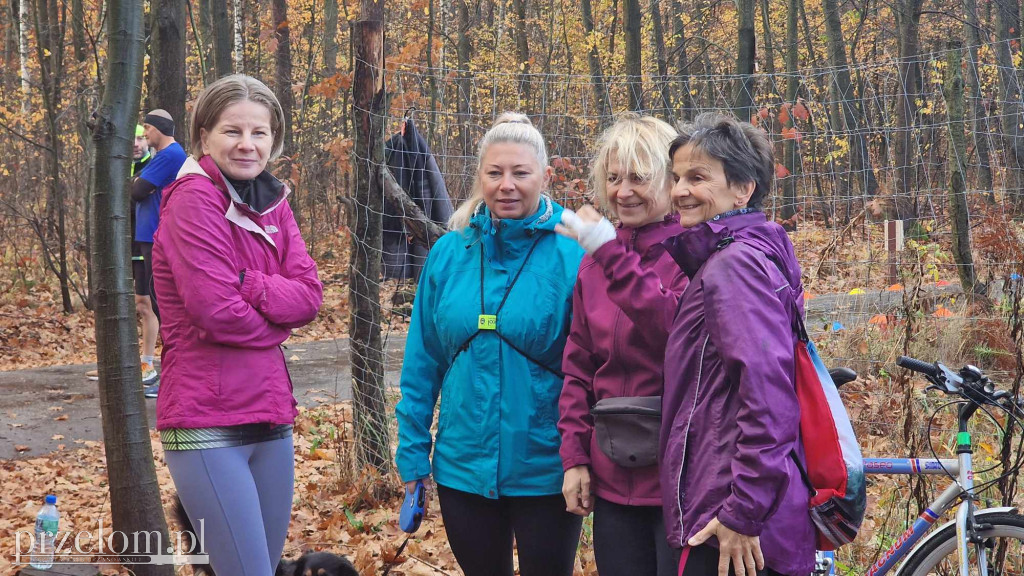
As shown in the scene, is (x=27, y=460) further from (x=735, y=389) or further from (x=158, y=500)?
(x=735, y=389)

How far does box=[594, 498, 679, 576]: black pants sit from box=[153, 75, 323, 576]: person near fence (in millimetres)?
1077

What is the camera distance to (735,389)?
6.63 feet

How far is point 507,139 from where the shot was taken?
9.32 feet

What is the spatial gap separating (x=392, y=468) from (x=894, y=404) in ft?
10.2

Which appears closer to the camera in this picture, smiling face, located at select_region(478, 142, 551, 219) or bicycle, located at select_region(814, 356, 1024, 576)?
smiling face, located at select_region(478, 142, 551, 219)

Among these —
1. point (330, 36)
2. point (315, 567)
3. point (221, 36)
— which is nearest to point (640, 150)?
point (315, 567)

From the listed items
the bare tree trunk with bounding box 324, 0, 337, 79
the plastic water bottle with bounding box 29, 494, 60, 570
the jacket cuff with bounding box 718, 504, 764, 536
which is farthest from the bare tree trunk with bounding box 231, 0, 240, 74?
the jacket cuff with bounding box 718, 504, 764, 536

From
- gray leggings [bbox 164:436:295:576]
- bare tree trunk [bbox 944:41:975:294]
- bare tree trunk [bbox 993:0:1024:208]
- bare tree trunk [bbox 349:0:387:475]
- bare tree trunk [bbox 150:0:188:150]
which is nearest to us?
gray leggings [bbox 164:436:295:576]

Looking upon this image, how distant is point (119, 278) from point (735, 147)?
95.3 inches

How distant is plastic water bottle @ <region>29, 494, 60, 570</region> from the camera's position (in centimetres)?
393

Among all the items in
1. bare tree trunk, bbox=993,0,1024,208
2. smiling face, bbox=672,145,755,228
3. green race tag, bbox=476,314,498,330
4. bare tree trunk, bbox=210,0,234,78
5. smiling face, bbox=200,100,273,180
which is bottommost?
green race tag, bbox=476,314,498,330

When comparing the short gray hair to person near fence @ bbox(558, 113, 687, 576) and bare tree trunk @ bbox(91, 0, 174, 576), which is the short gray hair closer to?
person near fence @ bbox(558, 113, 687, 576)

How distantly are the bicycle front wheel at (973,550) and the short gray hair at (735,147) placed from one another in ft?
5.46

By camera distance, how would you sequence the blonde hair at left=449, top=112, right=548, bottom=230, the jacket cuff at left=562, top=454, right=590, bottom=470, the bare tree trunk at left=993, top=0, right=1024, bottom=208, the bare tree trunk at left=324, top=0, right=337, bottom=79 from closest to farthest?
the jacket cuff at left=562, top=454, right=590, bottom=470, the blonde hair at left=449, top=112, right=548, bottom=230, the bare tree trunk at left=993, top=0, right=1024, bottom=208, the bare tree trunk at left=324, top=0, right=337, bottom=79
